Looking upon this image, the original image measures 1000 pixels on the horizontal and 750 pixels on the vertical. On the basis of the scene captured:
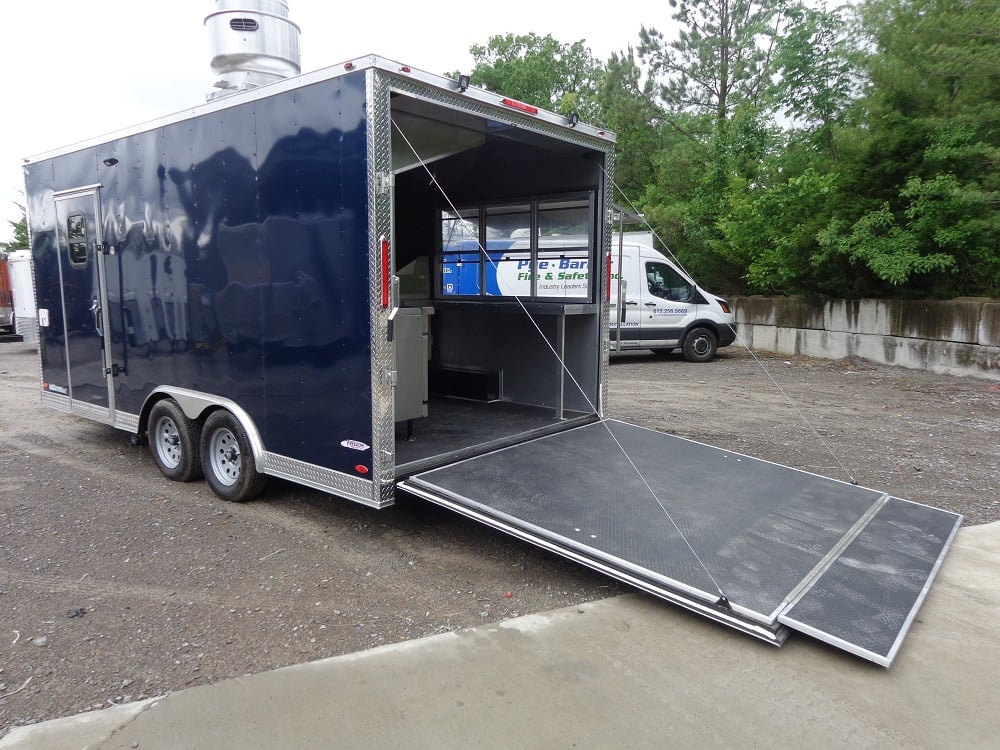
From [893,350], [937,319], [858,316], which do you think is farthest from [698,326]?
[937,319]

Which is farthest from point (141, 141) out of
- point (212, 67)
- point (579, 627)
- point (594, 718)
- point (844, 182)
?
point (844, 182)

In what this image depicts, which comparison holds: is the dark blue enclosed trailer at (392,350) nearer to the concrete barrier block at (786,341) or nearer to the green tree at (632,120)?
the concrete barrier block at (786,341)

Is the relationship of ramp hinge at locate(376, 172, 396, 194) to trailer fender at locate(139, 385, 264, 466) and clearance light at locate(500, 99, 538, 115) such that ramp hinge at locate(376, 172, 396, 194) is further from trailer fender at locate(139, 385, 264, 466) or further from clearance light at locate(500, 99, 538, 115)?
trailer fender at locate(139, 385, 264, 466)

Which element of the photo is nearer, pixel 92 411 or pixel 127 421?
pixel 127 421

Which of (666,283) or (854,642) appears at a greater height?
(666,283)

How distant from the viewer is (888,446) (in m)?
6.97

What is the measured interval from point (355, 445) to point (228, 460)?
1.61m

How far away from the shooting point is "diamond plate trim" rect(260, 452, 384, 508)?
4.13m

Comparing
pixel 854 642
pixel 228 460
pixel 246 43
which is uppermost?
pixel 246 43

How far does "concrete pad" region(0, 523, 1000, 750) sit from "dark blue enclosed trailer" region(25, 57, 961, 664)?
187mm

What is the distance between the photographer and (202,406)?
5.10m

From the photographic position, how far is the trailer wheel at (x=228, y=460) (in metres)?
4.91

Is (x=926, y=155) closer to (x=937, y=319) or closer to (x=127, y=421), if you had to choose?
(x=937, y=319)

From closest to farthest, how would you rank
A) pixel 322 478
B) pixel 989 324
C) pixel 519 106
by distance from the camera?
pixel 322 478 → pixel 519 106 → pixel 989 324
